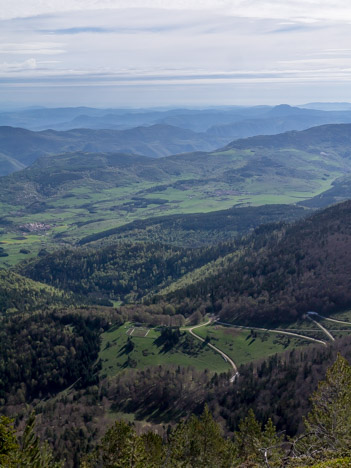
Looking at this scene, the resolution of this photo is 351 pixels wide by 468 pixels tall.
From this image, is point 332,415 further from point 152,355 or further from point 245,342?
point 152,355

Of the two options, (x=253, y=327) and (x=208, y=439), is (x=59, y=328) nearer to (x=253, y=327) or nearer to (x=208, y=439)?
(x=253, y=327)

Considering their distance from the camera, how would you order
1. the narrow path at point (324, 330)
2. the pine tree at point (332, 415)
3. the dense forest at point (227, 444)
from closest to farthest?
the dense forest at point (227, 444), the pine tree at point (332, 415), the narrow path at point (324, 330)

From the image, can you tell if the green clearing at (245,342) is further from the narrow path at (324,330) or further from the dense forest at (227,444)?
the dense forest at (227,444)

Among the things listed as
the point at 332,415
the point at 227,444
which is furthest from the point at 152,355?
the point at 332,415

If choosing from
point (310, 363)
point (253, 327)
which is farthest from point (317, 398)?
point (253, 327)

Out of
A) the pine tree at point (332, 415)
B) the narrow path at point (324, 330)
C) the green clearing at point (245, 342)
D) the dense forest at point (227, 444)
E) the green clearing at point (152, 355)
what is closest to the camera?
the dense forest at point (227, 444)

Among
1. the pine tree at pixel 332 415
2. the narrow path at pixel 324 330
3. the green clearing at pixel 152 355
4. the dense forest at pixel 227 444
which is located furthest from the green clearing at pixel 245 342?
the pine tree at pixel 332 415
